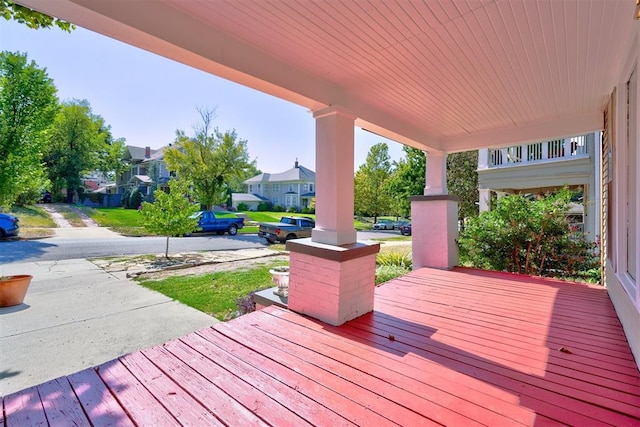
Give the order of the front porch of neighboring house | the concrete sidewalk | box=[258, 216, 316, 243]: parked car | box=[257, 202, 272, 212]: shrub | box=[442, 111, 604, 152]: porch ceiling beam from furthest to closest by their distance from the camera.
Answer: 1. box=[257, 202, 272, 212]: shrub
2. box=[258, 216, 316, 243]: parked car
3. the front porch of neighboring house
4. box=[442, 111, 604, 152]: porch ceiling beam
5. the concrete sidewalk

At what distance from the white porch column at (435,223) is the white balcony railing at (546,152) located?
3.41 meters

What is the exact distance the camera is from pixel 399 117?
4.26 m

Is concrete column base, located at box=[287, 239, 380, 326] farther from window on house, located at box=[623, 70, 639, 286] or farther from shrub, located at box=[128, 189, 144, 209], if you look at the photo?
shrub, located at box=[128, 189, 144, 209]

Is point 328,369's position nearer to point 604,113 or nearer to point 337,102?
point 337,102

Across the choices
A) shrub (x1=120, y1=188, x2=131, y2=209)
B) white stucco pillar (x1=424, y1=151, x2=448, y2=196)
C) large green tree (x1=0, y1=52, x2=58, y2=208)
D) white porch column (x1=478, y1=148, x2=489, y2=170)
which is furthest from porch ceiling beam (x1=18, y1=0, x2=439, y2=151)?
shrub (x1=120, y1=188, x2=131, y2=209)

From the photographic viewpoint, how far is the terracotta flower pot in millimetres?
4875

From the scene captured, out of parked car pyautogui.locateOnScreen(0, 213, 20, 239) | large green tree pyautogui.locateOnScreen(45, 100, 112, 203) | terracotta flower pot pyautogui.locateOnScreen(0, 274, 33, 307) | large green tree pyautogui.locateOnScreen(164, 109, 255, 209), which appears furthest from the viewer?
large green tree pyautogui.locateOnScreen(45, 100, 112, 203)

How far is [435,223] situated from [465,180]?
395 inches

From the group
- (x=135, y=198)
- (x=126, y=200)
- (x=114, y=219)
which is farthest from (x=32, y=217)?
(x=126, y=200)

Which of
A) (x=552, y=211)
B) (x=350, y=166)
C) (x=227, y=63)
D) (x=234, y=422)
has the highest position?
(x=227, y=63)

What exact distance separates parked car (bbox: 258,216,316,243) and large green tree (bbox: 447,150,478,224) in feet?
23.0

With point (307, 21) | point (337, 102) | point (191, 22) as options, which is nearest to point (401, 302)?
point (337, 102)

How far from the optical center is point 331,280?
2902 millimetres

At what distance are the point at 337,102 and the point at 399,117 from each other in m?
1.43
